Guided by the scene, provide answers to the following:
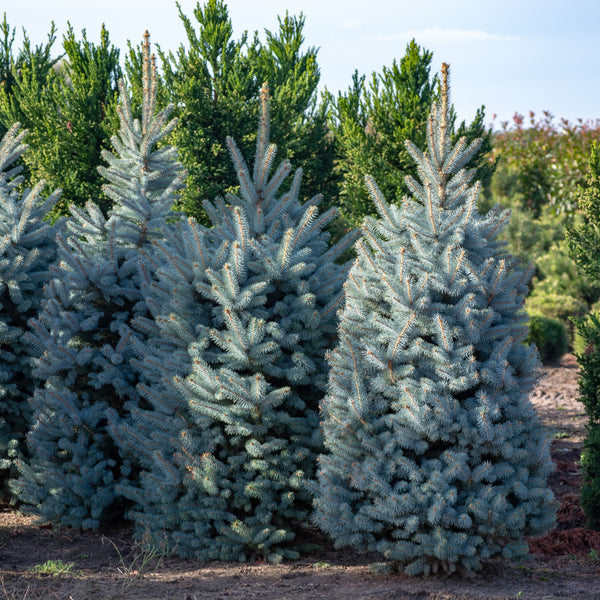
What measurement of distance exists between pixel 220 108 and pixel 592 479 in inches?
276

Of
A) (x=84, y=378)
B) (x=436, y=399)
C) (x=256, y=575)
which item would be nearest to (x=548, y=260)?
(x=84, y=378)

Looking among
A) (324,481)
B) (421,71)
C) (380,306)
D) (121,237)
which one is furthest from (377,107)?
(324,481)

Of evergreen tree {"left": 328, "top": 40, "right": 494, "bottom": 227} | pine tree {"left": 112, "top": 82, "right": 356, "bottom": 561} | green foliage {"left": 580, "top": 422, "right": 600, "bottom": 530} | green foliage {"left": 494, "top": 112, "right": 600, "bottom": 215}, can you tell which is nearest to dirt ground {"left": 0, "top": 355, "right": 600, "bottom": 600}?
green foliage {"left": 580, "top": 422, "right": 600, "bottom": 530}

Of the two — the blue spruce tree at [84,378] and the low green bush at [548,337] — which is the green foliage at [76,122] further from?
the low green bush at [548,337]

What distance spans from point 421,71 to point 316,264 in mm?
5952

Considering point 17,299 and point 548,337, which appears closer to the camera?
point 17,299

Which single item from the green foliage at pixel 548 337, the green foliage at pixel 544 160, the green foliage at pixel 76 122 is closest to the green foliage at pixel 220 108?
the green foliage at pixel 76 122

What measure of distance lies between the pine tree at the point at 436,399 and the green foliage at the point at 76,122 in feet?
22.6

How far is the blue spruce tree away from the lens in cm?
552

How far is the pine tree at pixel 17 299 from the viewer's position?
6105mm

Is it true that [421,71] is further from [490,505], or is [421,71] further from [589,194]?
[490,505]

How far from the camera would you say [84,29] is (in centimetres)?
1111

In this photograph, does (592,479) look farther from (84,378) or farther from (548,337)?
(548,337)

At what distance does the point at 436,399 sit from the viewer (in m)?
3.99
